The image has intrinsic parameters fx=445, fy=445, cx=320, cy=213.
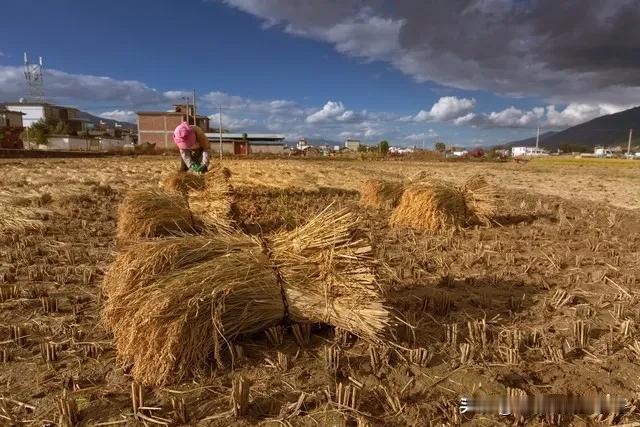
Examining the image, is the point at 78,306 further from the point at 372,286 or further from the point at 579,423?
the point at 579,423

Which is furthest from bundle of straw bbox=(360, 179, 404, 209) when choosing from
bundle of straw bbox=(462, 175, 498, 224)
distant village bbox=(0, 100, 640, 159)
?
distant village bbox=(0, 100, 640, 159)

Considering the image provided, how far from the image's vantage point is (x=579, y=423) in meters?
2.28

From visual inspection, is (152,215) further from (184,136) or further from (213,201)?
(184,136)

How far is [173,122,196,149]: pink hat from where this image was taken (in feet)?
26.5

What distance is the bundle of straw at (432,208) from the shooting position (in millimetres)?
6785

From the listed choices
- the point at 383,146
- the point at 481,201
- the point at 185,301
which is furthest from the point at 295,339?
the point at 383,146

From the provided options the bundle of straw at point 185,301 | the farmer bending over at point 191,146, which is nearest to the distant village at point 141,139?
the farmer bending over at point 191,146

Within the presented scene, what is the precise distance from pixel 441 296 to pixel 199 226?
10.8 ft

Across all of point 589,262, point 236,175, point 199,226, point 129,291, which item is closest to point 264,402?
point 129,291

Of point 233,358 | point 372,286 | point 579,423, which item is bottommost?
point 579,423

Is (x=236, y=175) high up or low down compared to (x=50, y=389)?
up

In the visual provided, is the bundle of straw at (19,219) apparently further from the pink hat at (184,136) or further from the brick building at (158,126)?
the brick building at (158,126)

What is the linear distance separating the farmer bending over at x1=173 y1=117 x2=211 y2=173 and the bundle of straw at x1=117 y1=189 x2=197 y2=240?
2305 millimetres

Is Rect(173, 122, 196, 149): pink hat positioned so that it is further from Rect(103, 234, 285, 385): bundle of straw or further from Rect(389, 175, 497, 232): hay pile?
Rect(103, 234, 285, 385): bundle of straw
